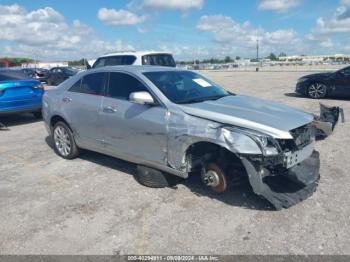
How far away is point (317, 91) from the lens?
43.2ft

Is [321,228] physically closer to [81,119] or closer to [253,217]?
[253,217]

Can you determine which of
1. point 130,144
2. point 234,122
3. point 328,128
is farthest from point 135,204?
point 328,128

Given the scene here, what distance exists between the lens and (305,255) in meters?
3.20

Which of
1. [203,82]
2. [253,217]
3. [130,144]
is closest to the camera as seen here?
[253,217]

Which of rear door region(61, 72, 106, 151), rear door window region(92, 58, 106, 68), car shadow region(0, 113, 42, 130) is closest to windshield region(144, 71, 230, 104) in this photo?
rear door region(61, 72, 106, 151)

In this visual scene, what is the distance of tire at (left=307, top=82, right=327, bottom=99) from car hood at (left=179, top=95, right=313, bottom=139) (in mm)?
9259

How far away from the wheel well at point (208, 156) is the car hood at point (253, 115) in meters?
0.37

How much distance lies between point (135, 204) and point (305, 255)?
207 cm

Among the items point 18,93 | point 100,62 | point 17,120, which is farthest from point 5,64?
point 18,93

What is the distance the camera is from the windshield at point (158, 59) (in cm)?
1221

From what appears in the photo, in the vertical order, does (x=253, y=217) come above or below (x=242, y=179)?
below

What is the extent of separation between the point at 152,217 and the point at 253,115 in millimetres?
1698

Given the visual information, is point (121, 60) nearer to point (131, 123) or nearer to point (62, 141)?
point (62, 141)

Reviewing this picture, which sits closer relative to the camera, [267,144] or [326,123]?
[267,144]
